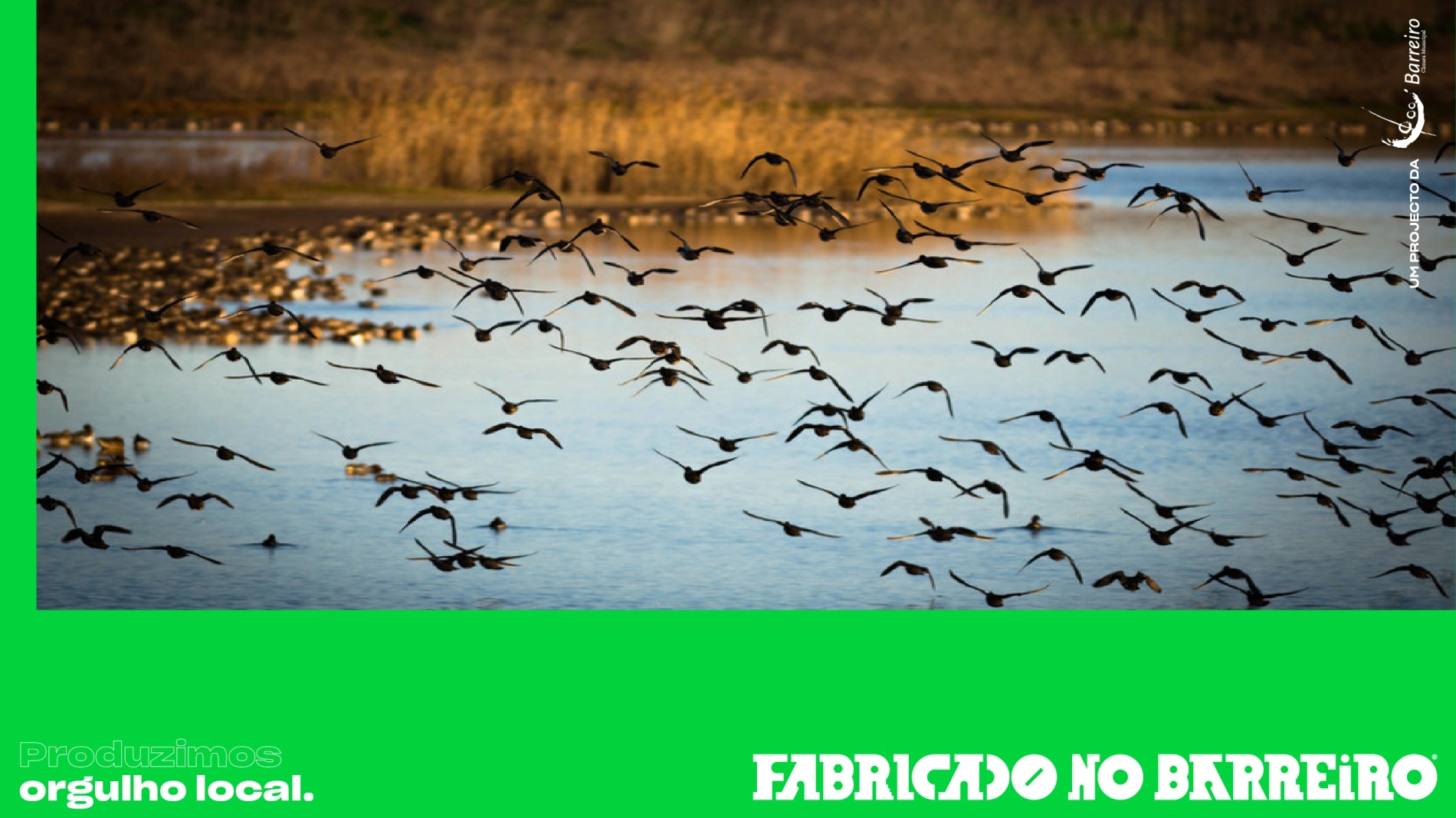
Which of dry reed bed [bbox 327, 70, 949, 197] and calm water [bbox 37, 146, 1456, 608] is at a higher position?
dry reed bed [bbox 327, 70, 949, 197]

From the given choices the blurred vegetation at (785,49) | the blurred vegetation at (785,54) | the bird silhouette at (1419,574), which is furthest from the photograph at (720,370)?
the blurred vegetation at (785,49)

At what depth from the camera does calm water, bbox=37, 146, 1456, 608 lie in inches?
342

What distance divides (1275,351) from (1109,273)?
4.92 meters

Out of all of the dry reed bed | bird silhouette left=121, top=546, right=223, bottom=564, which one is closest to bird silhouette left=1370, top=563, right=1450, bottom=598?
A: bird silhouette left=121, top=546, right=223, bottom=564

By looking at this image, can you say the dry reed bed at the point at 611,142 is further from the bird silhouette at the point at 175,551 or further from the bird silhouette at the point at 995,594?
the bird silhouette at the point at 995,594

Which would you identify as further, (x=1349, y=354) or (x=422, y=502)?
(x=1349, y=354)

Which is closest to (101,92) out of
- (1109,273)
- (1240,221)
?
(1240,221)

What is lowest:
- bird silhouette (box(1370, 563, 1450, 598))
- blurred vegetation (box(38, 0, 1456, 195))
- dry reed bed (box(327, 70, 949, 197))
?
bird silhouette (box(1370, 563, 1450, 598))

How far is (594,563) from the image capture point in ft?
29.4

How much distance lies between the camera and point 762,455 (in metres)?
11.2

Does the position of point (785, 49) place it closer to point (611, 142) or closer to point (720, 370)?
point (611, 142)

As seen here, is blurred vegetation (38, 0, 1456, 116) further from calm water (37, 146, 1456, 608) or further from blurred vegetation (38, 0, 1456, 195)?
calm water (37, 146, 1456, 608)

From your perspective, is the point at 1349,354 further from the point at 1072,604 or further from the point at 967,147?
the point at 967,147

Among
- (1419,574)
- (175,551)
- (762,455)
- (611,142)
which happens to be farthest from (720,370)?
(611,142)
